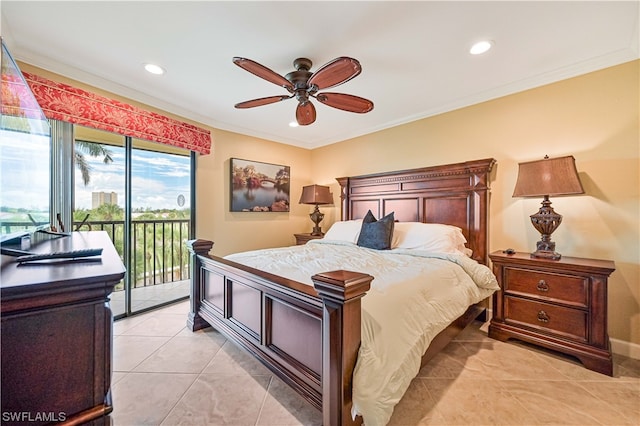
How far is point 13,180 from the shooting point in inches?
44.6

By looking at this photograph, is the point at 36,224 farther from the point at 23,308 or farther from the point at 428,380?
the point at 428,380

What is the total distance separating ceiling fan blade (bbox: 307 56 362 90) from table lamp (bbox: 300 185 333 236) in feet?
7.46

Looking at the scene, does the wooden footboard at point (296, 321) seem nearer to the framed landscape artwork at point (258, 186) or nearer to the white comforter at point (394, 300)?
the white comforter at point (394, 300)

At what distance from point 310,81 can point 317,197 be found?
7.68 ft

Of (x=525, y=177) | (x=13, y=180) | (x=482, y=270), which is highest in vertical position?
(x=525, y=177)

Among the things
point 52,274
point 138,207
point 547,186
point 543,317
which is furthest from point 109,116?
point 543,317

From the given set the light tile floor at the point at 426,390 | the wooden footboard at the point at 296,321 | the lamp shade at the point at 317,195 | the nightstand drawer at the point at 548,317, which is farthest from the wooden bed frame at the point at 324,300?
the lamp shade at the point at 317,195

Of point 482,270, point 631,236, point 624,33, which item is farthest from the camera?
point 482,270

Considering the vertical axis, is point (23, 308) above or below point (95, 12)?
below

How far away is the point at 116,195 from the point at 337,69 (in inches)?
109

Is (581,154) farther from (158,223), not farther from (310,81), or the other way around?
(158,223)

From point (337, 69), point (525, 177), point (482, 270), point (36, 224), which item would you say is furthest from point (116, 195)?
point (525, 177)

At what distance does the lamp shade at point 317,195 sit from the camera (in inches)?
167

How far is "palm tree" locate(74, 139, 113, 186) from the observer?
2603 mm
